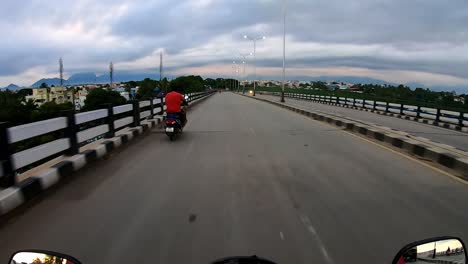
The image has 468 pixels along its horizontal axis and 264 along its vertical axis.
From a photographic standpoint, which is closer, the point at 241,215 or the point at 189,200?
the point at 241,215

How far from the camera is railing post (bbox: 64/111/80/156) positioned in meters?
7.56

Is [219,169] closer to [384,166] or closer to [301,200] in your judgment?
[301,200]

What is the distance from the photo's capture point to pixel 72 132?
7777mm

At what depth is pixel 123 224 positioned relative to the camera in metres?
4.50

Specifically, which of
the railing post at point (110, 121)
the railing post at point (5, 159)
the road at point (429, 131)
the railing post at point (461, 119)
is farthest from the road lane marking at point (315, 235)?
the railing post at point (461, 119)

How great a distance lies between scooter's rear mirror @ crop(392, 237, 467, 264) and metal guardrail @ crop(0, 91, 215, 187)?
5.44 meters

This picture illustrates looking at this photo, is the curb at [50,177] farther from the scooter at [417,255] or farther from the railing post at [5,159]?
the scooter at [417,255]

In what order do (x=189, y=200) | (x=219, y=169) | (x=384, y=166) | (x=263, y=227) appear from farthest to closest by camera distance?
(x=384, y=166)
(x=219, y=169)
(x=189, y=200)
(x=263, y=227)

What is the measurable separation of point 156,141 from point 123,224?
24.6 ft

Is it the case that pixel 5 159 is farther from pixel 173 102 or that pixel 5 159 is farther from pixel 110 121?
pixel 173 102

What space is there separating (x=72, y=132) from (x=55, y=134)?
13.6 inches

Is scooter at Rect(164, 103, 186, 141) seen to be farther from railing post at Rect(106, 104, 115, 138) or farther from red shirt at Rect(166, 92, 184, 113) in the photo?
railing post at Rect(106, 104, 115, 138)

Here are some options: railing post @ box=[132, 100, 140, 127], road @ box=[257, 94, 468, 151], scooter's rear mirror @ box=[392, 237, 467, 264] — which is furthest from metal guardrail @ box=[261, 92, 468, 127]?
scooter's rear mirror @ box=[392, 237, 467, 264]

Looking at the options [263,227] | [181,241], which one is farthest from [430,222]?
[181,241]
